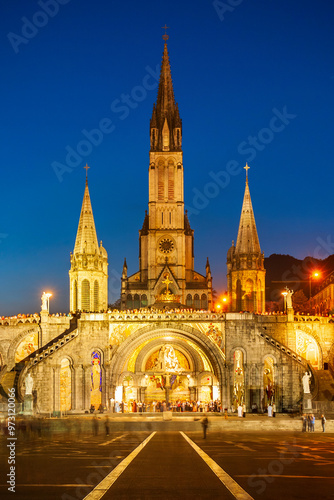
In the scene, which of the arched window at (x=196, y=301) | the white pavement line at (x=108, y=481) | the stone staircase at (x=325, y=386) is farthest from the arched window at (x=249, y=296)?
the white pavement line at (x=108, y=481)

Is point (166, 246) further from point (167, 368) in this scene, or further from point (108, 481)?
point (108, 481)

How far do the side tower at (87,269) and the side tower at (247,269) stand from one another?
56.4ft

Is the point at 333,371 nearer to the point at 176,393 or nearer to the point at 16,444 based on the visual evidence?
the point at 176,393

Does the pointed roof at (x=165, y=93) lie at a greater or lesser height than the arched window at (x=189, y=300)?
greater

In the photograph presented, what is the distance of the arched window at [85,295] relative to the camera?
94.9 meters

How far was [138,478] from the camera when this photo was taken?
70.6 feet

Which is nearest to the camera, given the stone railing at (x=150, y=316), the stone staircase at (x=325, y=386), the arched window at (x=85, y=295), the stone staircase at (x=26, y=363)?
the stone staircase at (x=325, y=386)

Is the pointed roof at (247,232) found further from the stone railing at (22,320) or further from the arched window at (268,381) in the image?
the stone railing at (22,320)

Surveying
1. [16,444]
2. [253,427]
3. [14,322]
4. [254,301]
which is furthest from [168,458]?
[254,301]

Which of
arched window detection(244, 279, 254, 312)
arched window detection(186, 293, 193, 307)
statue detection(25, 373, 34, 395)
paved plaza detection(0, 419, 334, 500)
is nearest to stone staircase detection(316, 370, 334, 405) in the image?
arched window detection(244, 279, 254, 312)

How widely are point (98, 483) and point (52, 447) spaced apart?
14.2m

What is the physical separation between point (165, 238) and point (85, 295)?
58.3ft

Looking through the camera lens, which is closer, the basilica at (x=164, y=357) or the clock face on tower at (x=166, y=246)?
the basilica at (x=164, y=357)

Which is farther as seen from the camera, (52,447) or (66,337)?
(66,337)
